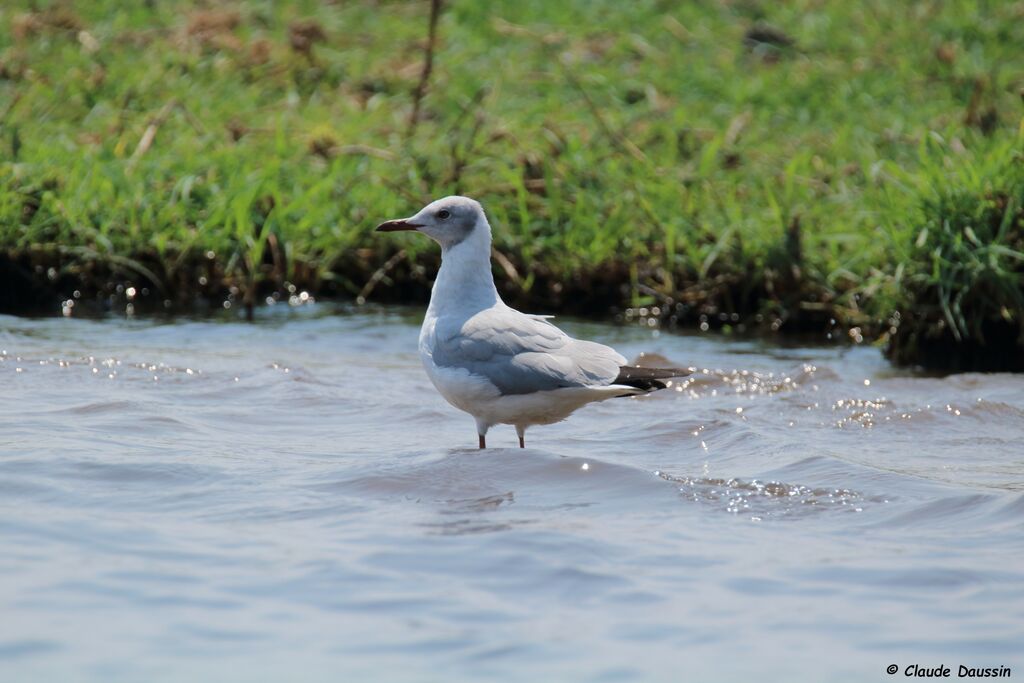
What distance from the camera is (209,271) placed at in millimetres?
8734

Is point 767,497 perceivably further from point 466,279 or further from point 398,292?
point 398,292

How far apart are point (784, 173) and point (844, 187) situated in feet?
1.95

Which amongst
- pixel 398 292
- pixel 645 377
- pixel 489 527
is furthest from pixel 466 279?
pixel 398 292

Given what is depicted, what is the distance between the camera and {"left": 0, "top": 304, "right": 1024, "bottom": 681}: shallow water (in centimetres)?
351

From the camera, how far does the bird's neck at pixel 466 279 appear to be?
565cm

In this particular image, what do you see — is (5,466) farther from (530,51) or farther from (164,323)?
(530,51)

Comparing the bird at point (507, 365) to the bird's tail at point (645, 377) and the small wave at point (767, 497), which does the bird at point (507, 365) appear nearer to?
the bird's tail at point (645, 377)

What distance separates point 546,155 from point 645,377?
170 inches

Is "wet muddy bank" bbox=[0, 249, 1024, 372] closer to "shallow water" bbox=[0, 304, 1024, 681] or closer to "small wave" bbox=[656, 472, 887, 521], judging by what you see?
"shallow water" bbox=[0, 304, 1024, 681]

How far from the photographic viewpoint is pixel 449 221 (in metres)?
5.80

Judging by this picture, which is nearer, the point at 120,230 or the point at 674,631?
the point at 674,631

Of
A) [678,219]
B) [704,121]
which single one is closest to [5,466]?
[678,219]

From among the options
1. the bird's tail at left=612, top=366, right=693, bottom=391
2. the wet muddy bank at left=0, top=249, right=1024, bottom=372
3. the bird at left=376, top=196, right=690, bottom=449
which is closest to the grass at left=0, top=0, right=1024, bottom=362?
the wet muddy bank at left=0, top=249, right=1024, bottom=372

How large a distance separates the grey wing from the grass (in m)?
2.76
